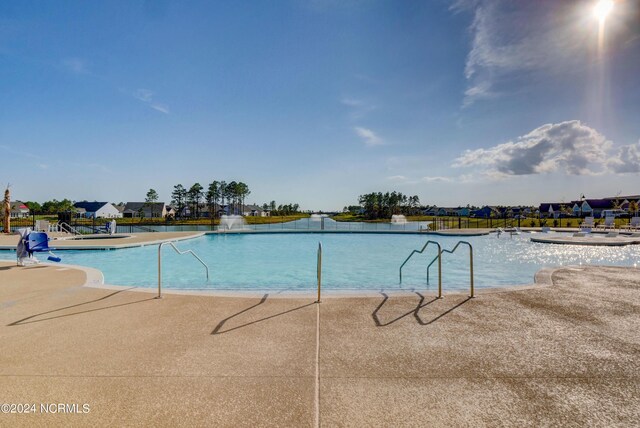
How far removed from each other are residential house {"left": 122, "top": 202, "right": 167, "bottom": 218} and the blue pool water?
86593 millimetres

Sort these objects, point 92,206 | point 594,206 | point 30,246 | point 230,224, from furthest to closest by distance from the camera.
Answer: point 92,206, point 594,206, point 230,224, point 30,246

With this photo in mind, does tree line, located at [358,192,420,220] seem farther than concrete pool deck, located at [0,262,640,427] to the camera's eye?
Yes

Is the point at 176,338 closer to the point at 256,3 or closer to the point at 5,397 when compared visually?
the point at 5,397

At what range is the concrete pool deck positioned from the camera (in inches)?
92.7

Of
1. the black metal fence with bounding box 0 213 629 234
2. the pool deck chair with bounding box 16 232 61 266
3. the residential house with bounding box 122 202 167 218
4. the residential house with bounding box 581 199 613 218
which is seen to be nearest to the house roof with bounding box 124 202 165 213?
the residential house with bounding box 122 202 167 218

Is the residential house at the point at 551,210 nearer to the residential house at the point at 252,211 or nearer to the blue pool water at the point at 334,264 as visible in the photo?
the blue pool water at the point at 334,264

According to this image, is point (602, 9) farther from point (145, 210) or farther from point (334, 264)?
point (145, 210)

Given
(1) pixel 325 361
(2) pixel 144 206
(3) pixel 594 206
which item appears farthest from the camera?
(2) pixel 144 206

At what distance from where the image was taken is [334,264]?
533 inches

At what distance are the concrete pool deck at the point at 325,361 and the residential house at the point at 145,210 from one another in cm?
10093

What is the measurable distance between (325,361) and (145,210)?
107593mm

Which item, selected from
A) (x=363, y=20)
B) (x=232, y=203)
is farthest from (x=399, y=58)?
(x=232, y=203)

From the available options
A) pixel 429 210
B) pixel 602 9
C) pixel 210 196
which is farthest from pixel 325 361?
pixel 429 210

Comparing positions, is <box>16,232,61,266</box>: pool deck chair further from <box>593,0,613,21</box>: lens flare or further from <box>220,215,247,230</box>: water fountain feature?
<box>593,0,613,21</box>: lens flare
